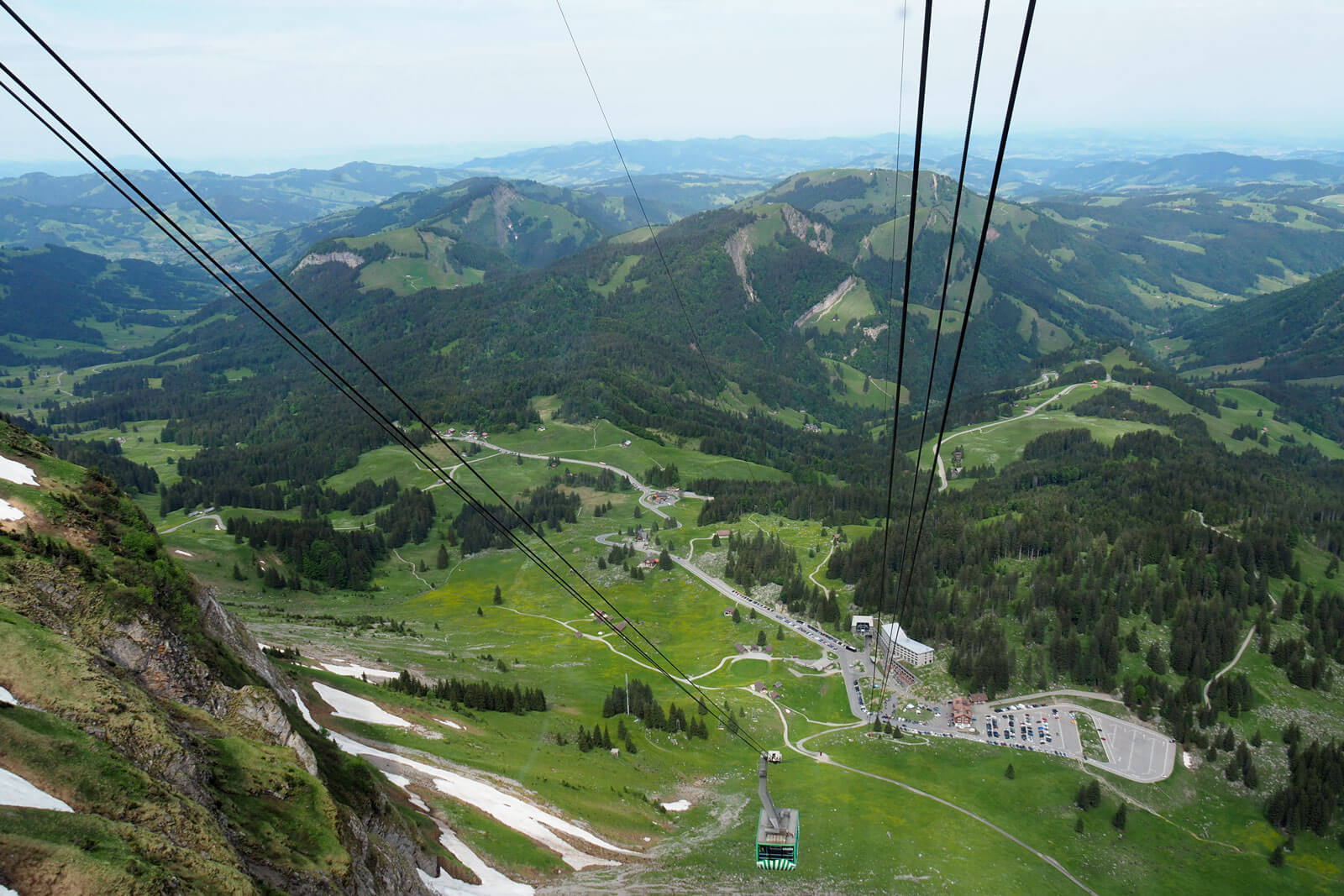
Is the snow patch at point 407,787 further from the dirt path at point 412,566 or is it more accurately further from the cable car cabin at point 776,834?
the dirt path at point 412,566

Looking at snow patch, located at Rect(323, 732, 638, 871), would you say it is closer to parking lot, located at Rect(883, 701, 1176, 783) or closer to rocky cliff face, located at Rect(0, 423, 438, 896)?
rocky cliff face, located at Rect(0, 423, 438, 896)

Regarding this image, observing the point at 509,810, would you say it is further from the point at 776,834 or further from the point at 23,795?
the point at 23,795

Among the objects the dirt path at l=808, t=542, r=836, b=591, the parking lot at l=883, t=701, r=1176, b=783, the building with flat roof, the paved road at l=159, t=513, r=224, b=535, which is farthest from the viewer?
the paved road at l=159, t=513, r=224, b=535

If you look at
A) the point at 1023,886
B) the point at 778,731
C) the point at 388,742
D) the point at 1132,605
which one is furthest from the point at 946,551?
the point at 388,742

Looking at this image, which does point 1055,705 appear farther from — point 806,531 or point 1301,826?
point 806,531

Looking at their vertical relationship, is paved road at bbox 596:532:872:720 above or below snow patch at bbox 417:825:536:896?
below

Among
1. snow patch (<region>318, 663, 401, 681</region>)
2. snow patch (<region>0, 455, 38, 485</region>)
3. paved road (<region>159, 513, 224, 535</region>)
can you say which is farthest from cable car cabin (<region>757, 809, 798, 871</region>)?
paved road (<region>159, 513, 224, 535</region>)

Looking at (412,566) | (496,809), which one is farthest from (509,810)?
(412,566)
